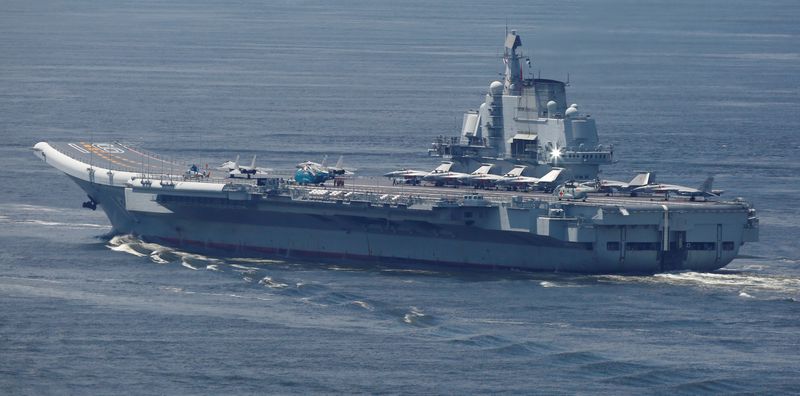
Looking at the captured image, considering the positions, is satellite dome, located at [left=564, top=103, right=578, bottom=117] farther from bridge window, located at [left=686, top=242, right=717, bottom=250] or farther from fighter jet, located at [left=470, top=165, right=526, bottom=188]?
bridge window, located at [left=686, top=242, right=717, bottom=250]

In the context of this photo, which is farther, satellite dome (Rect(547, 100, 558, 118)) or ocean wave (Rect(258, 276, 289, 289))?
satellite dome (Rect(547, 100, 558, 118))

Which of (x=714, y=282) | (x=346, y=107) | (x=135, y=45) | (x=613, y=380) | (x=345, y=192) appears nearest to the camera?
(x=613, y=380)

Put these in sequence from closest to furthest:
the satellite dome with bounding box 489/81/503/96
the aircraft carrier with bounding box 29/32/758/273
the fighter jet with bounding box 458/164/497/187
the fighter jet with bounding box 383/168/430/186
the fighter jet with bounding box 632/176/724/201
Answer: the aircraft carrier with bounding box 29/32/758/273 → the fighter jet with bounding box 632/176/724/201 → the fighter jet with bounding box 458/164/497/187 → the satellite dome with bounding box 489/81/503/96 → the fighter jet with bounding box 383/168/430/186

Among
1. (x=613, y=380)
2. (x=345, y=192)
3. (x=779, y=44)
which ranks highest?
(x=779, y=44)

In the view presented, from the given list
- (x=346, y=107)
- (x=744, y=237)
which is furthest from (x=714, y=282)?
(x=346, y=107)

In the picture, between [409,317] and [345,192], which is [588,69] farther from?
[409,317]

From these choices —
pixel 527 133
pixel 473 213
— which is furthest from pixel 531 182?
pixel 473 213

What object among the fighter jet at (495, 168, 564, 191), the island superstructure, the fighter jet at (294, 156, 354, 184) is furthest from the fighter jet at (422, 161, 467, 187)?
the fighter jet at (294, 156, 354, 184)

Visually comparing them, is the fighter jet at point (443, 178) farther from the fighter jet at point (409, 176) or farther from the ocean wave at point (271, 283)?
the ocean wave at point (271, 283)
